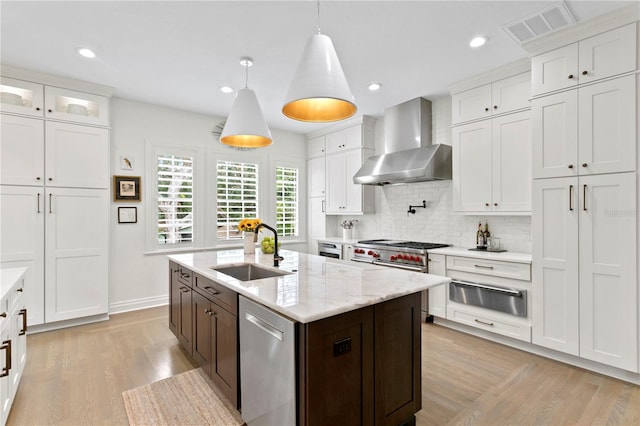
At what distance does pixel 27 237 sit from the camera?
11.6ft

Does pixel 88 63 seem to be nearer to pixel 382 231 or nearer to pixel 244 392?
pixel 244 392

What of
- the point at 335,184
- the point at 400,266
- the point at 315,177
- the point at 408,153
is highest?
the point at 408,153

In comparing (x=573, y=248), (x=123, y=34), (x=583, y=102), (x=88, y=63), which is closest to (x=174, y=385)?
(x=123, y=34)

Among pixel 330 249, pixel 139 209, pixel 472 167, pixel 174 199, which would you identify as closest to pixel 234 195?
pixel 174 199

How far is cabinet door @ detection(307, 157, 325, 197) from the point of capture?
588 centimetres

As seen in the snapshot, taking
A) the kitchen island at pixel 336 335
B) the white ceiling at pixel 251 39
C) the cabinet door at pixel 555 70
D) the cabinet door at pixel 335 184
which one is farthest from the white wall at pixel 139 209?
the cabinet door at pixel 555 70

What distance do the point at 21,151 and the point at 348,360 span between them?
4109mm

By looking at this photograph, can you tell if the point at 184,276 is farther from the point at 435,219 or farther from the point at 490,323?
the point at 435,219

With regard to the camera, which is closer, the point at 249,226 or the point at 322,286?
the point at 322,286

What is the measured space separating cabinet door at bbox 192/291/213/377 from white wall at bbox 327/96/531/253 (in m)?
3.21

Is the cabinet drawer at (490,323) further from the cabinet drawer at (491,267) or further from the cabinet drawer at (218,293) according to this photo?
the cabinet drawer at (218,293)

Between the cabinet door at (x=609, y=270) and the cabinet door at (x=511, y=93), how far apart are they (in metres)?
1.12

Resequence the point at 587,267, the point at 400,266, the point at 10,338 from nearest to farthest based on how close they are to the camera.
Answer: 1. the point at 10,338
2. the point at 587,267
3. the point at 400,266

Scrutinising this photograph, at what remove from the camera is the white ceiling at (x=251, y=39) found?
2.40m
